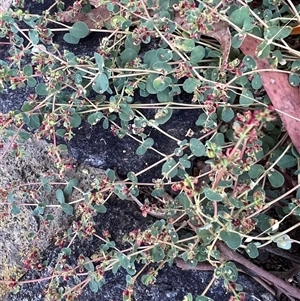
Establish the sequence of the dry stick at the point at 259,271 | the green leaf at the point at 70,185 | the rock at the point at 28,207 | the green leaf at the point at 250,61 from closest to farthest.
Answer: the green leaf at the point at 250,61
the dry stick at the point at 259,271
the green leaf at the point at 70,185
the rock at the point at 28,207

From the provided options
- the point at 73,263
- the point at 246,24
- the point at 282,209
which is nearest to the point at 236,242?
the point at 282,209

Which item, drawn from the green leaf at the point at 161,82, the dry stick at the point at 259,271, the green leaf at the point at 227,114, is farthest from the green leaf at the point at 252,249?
the green leaf at the point at 161,82

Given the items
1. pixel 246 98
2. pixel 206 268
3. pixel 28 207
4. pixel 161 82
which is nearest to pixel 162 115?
pixel 161 82

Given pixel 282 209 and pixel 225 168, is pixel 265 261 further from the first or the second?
pixel 225 168

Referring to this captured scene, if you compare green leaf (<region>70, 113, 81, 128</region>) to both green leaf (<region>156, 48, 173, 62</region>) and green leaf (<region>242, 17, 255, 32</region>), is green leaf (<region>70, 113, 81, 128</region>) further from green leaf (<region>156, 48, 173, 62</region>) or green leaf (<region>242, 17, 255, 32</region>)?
green leaf (<region>242, 17, 255, 32</region>)

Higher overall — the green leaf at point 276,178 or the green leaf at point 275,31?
the green leaf at point 275,31

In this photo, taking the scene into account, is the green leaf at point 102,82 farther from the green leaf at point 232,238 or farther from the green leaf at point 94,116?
the green leaf at point 232,238
